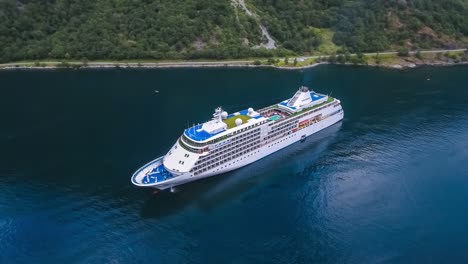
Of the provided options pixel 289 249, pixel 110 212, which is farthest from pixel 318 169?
pixel 110 212

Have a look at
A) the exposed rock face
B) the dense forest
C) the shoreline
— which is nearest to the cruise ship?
the shoreline

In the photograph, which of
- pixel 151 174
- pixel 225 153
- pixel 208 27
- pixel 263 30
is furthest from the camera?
pixel 263 30

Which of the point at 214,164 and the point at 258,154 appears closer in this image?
the point at 214,164

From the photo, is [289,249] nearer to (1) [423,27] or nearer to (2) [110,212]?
(2) [110,212]

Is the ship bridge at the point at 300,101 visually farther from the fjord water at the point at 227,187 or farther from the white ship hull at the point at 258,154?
the fjord water at the point at 227,187

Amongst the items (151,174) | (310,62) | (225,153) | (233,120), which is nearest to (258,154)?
(233,120)

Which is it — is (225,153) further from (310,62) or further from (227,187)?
(310,62)
